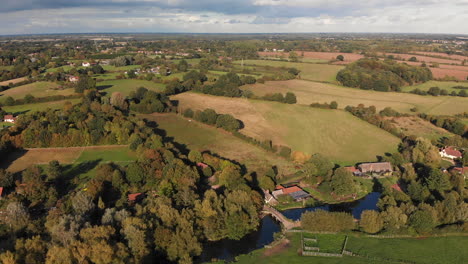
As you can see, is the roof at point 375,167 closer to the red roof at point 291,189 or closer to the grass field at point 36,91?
the red roof at point 291,189

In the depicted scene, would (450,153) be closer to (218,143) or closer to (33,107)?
(218,143)

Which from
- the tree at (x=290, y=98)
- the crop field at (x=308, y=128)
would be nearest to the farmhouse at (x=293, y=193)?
the crop field at (x=308, y=128)

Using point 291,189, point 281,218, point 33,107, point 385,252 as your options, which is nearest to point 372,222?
point 385,252

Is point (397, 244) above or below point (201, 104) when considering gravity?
below

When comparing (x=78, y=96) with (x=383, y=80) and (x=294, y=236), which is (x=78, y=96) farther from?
(x=383, y=80)

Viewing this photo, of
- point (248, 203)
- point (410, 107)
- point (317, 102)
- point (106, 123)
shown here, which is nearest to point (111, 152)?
point (106, 123)

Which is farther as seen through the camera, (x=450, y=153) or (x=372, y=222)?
(x=450, y=153)

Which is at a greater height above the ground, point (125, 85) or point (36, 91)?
point (125, 85)
